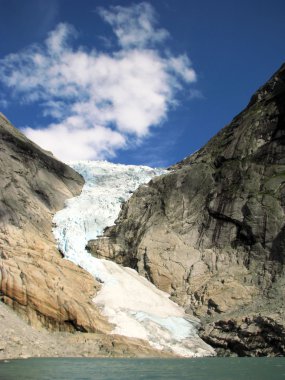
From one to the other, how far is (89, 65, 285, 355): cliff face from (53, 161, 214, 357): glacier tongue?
1.76 metres

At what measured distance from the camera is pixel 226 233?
53.5m

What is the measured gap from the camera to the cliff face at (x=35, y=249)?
133ft

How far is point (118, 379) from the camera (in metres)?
24.1

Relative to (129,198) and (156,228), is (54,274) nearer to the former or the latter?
(156,228)

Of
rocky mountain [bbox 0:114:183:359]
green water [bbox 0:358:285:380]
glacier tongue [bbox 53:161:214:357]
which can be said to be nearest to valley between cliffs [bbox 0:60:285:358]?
rocky mountain [bbox 0:114:183:359]

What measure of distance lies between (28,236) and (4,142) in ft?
59.5

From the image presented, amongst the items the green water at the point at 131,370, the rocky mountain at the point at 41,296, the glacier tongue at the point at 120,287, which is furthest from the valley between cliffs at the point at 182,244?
the green water at the point at 131,370

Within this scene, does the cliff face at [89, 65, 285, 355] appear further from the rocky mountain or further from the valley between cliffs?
the rocky mountain

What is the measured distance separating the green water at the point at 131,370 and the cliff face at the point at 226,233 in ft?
35.2

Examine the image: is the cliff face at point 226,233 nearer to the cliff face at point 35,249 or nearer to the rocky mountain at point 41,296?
the rocky mountain at point 41,296

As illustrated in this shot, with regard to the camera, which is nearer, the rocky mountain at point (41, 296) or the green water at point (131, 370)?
the green water at point (131, 370)

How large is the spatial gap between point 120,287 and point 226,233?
12.9 m

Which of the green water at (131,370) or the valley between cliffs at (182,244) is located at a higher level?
the valley between cliffs at (182,244)

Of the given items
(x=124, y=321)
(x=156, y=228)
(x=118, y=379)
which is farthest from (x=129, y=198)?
(x=118, y=379)
